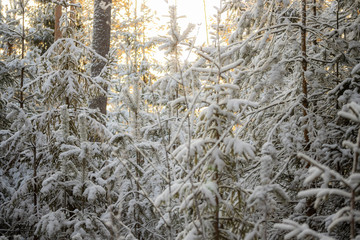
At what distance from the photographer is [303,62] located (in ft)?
10.9

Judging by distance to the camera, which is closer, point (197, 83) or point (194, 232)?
point (194, 232)

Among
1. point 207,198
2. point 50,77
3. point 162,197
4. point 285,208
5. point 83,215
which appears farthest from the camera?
point 50,77

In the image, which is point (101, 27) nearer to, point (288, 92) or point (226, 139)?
point (288, 92)

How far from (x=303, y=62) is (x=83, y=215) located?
11.7 feet

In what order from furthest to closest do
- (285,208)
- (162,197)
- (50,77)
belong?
(50,77) < (285,208) < (162,197)

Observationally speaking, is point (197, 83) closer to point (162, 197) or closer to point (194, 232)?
point (162, 197)

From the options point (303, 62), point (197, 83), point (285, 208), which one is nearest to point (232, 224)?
point (285, 208)

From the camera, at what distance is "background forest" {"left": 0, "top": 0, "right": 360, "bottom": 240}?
2.31 meters

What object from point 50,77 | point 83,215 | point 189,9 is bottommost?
point 83,215

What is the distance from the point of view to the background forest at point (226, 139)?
2.31 metres

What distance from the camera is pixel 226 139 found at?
237cm

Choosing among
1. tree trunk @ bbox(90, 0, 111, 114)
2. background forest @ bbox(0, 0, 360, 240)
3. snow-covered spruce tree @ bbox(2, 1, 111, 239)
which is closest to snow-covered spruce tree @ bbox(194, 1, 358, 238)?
background forest @ bbox(0, 0, 360, 240)

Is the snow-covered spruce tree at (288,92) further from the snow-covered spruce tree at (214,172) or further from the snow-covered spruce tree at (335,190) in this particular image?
the snow-covered spruce tree at (335,190)

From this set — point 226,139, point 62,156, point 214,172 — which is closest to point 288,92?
point 226,139
